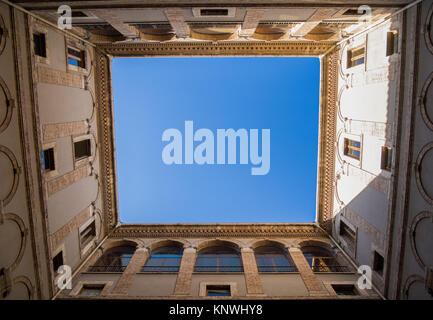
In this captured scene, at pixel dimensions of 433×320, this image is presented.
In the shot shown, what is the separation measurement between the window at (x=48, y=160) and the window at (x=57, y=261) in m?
4.16

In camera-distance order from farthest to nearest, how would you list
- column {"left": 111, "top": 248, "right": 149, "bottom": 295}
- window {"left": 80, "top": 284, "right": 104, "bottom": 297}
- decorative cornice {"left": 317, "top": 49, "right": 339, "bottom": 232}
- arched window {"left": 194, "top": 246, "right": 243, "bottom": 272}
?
decorative cornice {"left": 317, "top": 49, "right": 339, "bottom": 232} < arched window {"left": 194, "top": 246, "right": 243, "bottom": 272} < window {"left": 80, "top": 284, "right": 104, "bottom": 297} < column {"left": 111, "top": 248, "right": 149, "bottom": 295}

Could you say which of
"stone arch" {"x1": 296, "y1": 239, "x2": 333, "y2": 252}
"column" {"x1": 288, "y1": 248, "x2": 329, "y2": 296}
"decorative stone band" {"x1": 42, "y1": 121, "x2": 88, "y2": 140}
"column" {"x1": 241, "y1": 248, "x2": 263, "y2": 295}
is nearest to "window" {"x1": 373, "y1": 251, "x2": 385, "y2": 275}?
"column" {"x1": 288, "y1": 248, "x2": 329, "y2": 296}

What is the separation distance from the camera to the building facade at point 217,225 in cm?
1050

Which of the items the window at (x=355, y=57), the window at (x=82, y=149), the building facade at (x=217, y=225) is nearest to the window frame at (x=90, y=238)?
Answer: the building facade at (x=217, y=225)

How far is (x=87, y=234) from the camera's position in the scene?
16.8m

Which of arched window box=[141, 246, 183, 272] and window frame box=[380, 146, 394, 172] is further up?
window frame box=[380, 146, 394, 172]

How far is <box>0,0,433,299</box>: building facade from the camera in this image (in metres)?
10.5

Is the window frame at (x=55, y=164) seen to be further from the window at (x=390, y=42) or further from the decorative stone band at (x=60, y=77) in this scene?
the window at (x=390, y=42)

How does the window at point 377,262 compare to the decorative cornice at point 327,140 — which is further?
the decorative cornice at point 327,140

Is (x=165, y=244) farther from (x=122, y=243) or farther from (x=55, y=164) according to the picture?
(x=55, y=164)

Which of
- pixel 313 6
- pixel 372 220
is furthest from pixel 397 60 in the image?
pixel 372 220

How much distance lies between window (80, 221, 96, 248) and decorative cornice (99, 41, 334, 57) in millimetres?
11136

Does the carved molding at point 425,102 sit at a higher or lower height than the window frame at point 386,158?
higher

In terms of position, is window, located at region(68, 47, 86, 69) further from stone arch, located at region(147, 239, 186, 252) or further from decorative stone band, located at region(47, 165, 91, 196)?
stone arch, located at region(147, 239, 186, 252)
